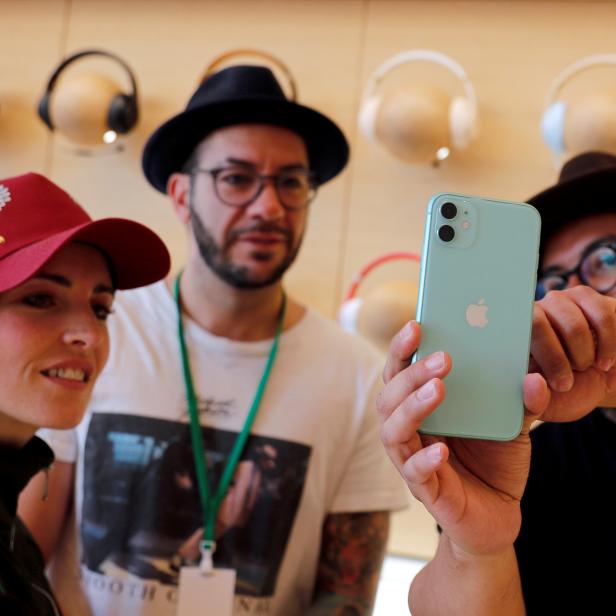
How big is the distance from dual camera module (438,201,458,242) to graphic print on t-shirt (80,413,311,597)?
2.45 feet

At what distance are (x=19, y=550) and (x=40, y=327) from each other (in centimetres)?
29

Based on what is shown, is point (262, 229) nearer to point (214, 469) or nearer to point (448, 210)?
point (214, 469)

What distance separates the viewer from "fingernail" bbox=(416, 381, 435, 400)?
2.22 feet

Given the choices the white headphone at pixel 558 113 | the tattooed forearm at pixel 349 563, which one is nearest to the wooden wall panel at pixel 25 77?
the white headphone at pixel 558 113

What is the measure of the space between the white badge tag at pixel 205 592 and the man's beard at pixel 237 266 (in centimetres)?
50

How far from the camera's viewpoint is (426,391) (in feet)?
2.23

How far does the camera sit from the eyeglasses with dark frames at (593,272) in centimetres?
108

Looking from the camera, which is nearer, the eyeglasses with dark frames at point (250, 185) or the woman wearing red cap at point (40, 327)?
the woman wearing red cap at point (40, 327)

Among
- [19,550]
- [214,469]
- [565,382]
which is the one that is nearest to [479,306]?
[565,382]

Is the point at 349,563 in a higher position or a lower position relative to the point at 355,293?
lower

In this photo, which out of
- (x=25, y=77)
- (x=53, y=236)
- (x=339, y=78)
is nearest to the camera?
(x=53, y=236)

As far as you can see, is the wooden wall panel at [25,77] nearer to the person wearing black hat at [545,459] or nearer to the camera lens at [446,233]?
the person wearing black hat at [545,459]

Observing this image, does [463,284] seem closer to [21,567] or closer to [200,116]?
[21,567]

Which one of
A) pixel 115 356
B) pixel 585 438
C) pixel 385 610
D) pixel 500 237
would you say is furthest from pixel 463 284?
pixel 385 610
